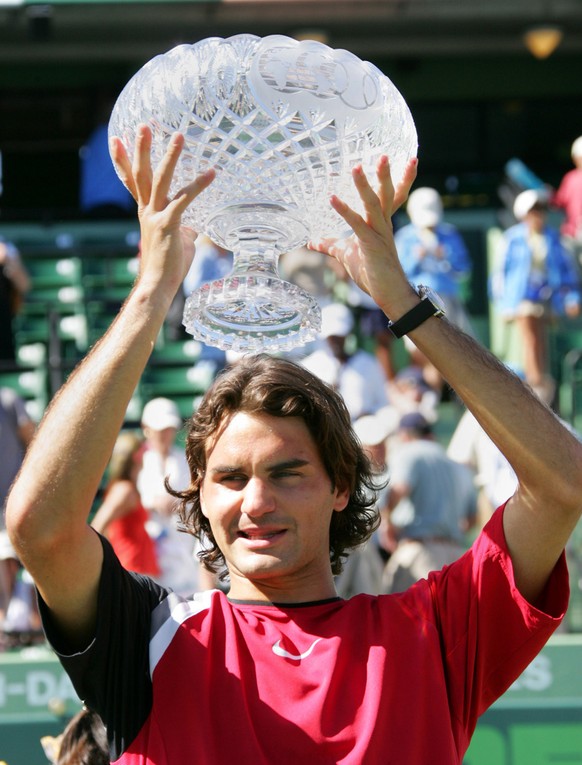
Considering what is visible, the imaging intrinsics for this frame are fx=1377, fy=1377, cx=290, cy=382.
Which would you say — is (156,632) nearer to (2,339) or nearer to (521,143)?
(2,339)

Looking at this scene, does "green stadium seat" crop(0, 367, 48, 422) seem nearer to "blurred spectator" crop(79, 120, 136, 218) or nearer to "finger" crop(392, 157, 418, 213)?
"blurred spectator" crop(79, 120, 136, 218)

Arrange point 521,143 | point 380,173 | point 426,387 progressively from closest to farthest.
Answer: point 380,173
point 426,387
point 521,143

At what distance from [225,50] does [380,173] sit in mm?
363

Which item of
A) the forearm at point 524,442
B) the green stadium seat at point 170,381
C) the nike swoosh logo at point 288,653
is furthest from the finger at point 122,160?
the green stadium seat at point 170,381

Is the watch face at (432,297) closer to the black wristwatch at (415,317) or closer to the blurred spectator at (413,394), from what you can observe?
the black wristwatch at (415,317)

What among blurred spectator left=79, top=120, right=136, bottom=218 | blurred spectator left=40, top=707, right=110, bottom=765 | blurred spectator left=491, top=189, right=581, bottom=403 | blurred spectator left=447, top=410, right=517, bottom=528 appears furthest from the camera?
blurred spectator left=79, top=120, right=136, bottom=218

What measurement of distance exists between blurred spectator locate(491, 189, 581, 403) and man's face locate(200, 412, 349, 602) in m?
7.05

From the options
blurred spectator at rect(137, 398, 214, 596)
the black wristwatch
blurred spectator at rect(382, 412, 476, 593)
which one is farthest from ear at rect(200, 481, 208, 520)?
blurred spectator at rect(382, 412, 476, 593)

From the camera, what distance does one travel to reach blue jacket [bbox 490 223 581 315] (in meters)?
9.57

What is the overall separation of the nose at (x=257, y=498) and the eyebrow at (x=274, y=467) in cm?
3

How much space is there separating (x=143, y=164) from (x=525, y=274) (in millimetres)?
7437

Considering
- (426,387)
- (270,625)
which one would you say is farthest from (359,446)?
(426,387)

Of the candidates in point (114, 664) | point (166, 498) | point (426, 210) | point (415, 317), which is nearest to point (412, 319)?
point (415, 317)

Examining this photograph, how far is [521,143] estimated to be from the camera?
15117 mm
